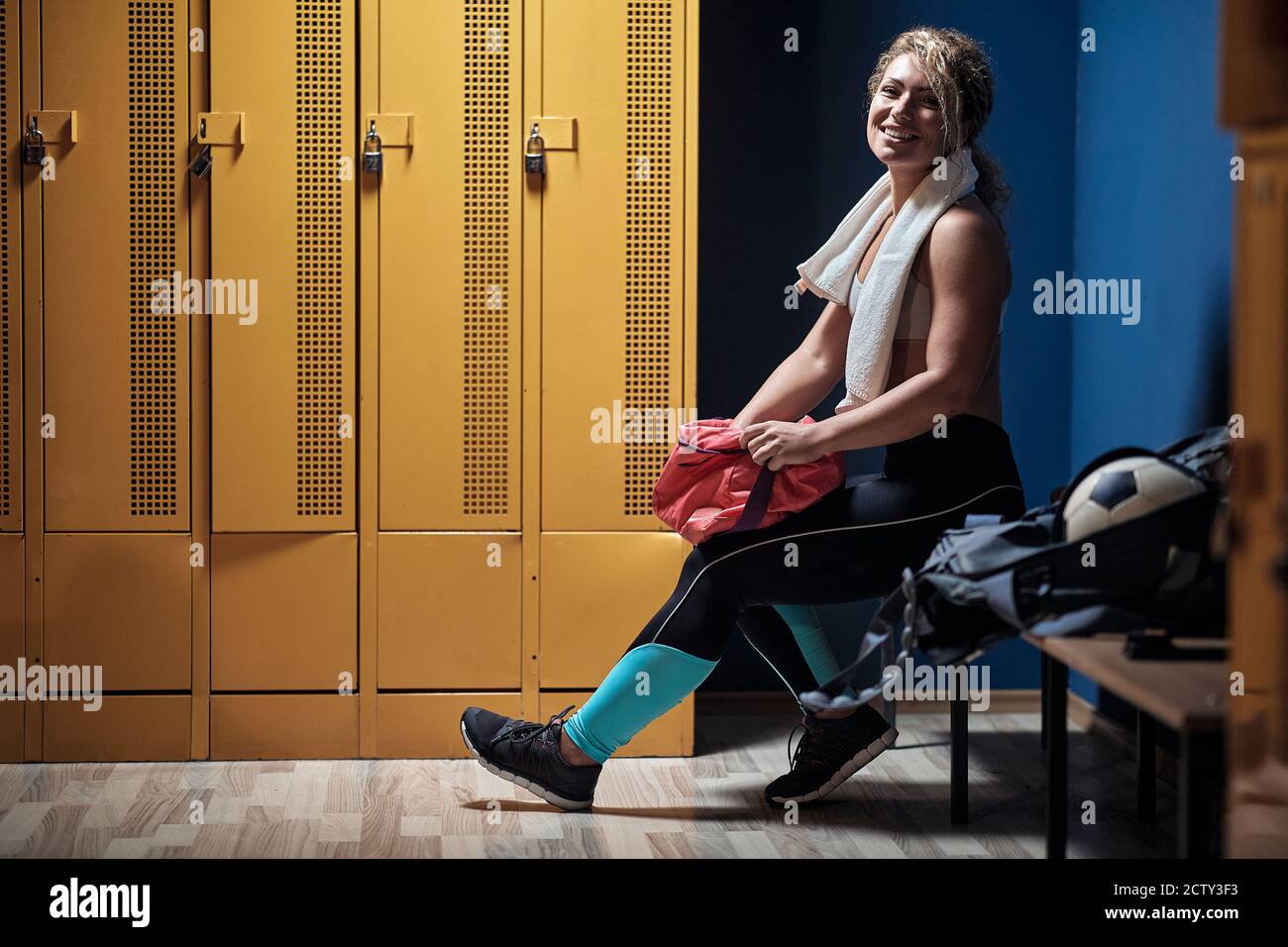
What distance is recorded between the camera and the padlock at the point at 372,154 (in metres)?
2.94

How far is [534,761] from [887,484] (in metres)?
0.84

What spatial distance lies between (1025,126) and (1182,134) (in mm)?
676

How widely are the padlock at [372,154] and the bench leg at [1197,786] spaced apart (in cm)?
206

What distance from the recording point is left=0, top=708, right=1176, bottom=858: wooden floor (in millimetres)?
2418

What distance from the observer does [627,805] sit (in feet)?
8.79

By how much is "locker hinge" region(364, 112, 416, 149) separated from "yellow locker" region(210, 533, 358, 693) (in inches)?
33.6

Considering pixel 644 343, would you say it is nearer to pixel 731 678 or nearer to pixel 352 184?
pixel 352 184

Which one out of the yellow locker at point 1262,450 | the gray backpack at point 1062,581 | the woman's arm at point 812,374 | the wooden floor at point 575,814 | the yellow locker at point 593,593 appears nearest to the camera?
the yellow locker at point 1262,450

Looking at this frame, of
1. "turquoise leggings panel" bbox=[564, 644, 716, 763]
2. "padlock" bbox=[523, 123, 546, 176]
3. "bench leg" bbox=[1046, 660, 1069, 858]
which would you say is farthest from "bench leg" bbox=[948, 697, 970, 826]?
"padlock" bbox=[523, 123, 546, 176]

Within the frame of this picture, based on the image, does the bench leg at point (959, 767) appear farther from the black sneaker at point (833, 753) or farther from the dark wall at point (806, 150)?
the dark wall at point (806, 150)

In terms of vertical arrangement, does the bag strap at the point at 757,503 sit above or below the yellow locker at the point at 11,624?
above

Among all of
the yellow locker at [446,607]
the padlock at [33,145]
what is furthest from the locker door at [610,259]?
the padlock at [33,145]

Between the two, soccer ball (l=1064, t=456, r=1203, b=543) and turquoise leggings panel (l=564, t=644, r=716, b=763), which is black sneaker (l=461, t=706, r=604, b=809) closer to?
turquoise leggings panel (l=564, t=644, r=716, b=763)

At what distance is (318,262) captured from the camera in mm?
2965
